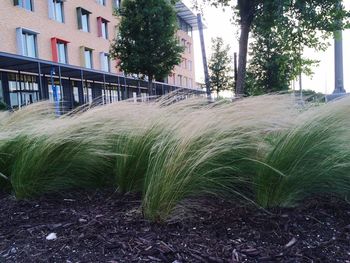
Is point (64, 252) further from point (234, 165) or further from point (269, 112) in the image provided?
point (269, 112)

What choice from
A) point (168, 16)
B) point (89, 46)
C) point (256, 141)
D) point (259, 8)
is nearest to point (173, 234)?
point (256, 141)

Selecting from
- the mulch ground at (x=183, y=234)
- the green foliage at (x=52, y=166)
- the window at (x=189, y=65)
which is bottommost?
the mulch ground at (x=183, y=234)

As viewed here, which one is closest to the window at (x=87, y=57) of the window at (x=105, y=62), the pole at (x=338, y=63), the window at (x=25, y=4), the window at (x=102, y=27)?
the window at (x=105, y=62)

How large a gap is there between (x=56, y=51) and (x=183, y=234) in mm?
21812

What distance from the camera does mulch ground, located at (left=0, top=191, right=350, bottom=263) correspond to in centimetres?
194

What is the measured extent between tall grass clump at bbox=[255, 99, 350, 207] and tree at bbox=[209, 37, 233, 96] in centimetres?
3052

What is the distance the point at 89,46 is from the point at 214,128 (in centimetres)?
2498

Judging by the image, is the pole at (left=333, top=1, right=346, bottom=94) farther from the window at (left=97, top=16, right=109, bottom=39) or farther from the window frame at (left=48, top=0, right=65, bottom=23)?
the window at (left=97, top=16, right=109, bottom=39)

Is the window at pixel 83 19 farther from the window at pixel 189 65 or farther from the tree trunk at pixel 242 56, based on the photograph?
the window at pixel 189 65

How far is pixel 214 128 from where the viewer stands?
2459 mm

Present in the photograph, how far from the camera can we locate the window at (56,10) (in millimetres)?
22219

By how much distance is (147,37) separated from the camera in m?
15.1

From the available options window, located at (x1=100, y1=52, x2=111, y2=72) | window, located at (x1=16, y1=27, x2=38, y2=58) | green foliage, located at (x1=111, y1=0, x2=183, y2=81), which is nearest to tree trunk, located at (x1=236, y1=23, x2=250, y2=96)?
green foliage, located at (x1=111, y1=0, x2=183, y2=81)

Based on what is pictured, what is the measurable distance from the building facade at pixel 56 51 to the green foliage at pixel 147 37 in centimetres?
194
